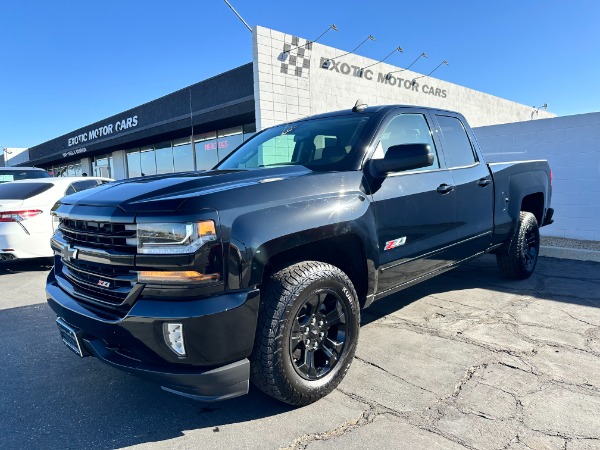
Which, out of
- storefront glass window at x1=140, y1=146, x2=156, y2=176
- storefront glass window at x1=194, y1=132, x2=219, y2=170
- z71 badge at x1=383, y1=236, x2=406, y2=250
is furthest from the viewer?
storefront glass window at x1=140, y1=146, x2=156, y2=176

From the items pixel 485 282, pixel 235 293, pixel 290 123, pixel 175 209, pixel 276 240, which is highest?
pixel 290 123

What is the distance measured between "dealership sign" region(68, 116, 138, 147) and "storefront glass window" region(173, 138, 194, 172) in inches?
82.2

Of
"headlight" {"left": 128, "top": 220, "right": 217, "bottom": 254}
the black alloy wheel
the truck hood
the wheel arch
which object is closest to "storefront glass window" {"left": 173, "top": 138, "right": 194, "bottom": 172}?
the truck hood

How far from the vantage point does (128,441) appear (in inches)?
91.0

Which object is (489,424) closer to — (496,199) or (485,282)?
(496,199)

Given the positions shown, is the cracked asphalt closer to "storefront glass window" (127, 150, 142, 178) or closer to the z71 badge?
the z71 badge

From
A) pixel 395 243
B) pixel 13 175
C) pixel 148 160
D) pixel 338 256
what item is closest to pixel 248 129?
pixel 13 175

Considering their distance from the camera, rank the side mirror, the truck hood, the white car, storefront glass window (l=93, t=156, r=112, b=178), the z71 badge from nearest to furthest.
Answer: the truck hood < the side mirror < the z71 badge < the white car < storefront glass window (l=93, t=156, r=112, b=178)

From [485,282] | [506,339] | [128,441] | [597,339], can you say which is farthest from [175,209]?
[485,282]

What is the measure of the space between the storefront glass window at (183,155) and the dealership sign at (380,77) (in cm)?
733

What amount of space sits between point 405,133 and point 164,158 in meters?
17.5

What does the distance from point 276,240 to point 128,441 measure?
1.35 meters

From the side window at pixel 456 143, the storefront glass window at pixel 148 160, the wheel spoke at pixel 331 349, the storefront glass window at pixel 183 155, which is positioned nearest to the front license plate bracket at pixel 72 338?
the wheel spoke at pixel 331 349

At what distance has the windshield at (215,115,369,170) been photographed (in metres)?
3.18
